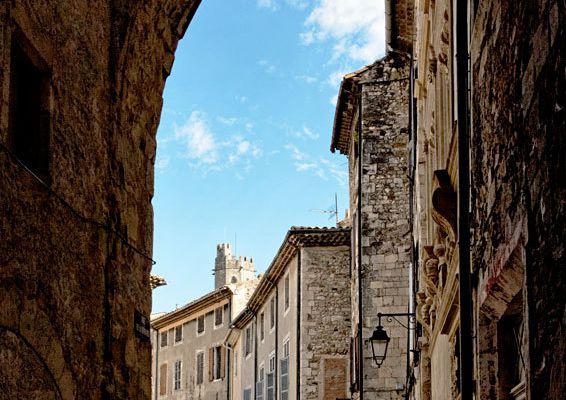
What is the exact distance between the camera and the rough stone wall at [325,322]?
28.8 meters

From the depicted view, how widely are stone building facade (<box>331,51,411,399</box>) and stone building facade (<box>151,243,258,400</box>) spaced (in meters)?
20.5

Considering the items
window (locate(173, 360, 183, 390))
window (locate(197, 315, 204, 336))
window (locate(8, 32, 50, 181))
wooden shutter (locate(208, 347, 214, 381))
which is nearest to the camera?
window (locate(8, 32, 50, 181))

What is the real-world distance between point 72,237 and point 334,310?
73.5ft

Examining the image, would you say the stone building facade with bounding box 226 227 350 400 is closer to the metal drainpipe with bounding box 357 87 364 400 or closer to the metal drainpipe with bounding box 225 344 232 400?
the metal drainpipe with bounding box 357 87 364 400

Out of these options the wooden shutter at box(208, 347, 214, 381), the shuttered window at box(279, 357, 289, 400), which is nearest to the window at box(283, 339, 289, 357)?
the shuttered window at box(279, 357, 289, 400)

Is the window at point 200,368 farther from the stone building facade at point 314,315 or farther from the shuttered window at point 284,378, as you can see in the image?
the shuttered window at point 284,378

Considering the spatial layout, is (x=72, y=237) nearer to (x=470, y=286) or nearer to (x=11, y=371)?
(x=11, y=371)

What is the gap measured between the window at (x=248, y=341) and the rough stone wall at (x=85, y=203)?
29529 mm

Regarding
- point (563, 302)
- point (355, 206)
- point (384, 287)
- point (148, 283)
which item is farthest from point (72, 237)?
point (355, 206)

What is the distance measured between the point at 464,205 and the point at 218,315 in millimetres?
38850

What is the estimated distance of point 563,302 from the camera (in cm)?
405

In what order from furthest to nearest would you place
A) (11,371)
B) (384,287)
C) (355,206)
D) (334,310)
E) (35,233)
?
(334,310) → (355,206) → (384,287) → (35,233) → (11,371)

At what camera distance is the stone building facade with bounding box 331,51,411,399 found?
2214 cm

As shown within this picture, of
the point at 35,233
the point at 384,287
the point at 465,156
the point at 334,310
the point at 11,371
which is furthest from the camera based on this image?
the point at 334,310
